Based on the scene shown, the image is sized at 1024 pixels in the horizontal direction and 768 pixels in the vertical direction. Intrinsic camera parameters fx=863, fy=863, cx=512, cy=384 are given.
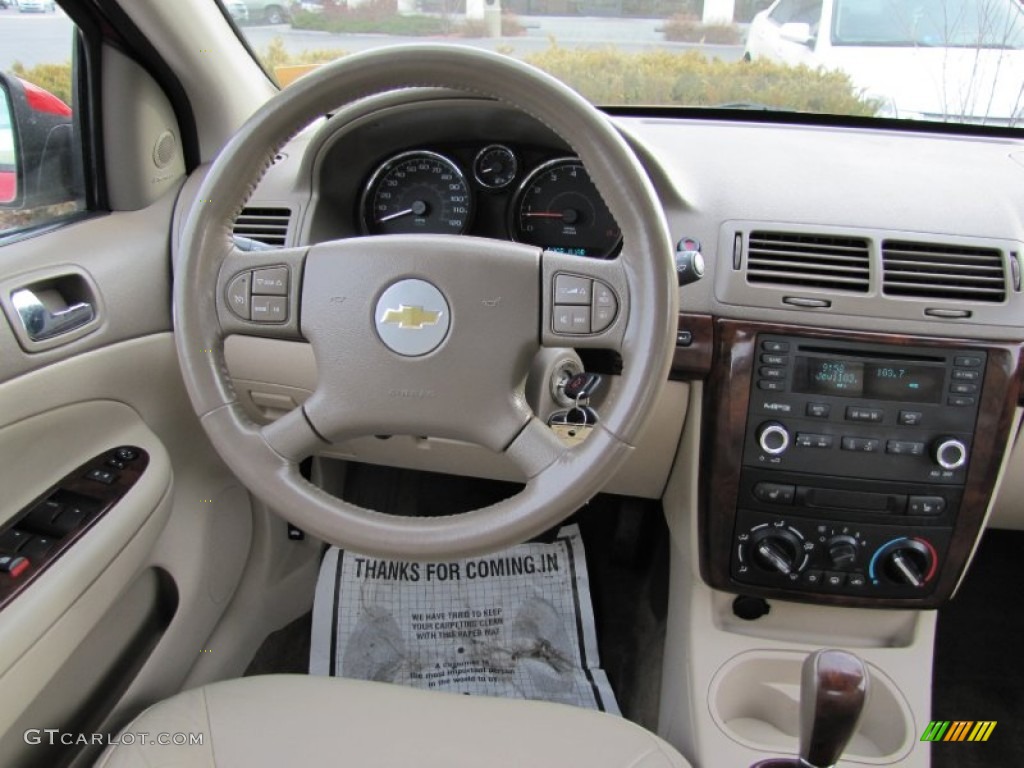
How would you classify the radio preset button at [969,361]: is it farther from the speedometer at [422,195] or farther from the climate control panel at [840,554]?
the speedometer at [422,195]

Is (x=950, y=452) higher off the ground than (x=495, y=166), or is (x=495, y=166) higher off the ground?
(x=495, y=166)

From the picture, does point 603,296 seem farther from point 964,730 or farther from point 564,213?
point 964,730

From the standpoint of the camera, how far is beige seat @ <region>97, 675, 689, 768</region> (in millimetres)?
1079

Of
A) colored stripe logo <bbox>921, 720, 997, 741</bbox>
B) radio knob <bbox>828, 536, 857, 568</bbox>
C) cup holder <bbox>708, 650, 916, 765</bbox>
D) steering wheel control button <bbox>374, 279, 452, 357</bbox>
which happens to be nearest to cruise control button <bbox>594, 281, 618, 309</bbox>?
steering wheel control button <bbox>374, 279, 452, 357</bbox>

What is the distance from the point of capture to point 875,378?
1.31m

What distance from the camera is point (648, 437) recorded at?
150 cm

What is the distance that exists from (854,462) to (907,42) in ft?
2.55

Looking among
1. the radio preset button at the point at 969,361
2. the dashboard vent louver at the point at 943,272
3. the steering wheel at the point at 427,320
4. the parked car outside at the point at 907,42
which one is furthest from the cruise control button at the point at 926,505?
the parked car outside at the point at 907,42

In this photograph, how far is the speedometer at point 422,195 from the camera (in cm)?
148

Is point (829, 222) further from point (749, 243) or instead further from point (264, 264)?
point (264, 264)

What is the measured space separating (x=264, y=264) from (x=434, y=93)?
0.48m

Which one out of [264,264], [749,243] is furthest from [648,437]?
[264,264]

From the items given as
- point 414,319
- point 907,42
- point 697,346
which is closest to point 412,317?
point 414,319

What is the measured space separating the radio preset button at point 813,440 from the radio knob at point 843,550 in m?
0.16
